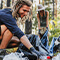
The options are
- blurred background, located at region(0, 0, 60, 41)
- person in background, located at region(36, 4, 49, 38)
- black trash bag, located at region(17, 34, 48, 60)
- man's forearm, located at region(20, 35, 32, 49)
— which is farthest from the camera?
person in background, located at region(36, 4, 49, 38)

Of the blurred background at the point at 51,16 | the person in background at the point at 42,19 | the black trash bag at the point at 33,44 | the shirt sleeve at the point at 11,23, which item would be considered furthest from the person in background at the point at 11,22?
the person in background at the point at 42,19

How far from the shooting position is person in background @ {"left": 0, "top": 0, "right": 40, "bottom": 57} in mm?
4047

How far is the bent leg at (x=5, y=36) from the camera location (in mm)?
4039

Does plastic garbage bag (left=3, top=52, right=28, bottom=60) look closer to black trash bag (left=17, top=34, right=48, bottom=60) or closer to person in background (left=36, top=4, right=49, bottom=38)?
black trash bag (left=17, top=34, right=48, bottom=60)

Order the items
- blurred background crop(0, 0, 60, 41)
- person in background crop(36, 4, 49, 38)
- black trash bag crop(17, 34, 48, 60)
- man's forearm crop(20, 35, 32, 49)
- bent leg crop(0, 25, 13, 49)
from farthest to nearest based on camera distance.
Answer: person in background crop(36, 4, 49, 38), blurred background crop(0, 0, 60, 41), black trash bag crop(17, 34, 48, 60), man's forearm crop(20, 35, 32, 49), bent leg crop(0, 25, 13, 49)

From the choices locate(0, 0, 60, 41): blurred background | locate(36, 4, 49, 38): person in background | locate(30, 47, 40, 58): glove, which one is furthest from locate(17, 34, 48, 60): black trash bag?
locate(36, 4, 49, 38): person in background

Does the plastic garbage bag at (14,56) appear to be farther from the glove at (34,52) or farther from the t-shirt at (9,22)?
the t-shirt at (9,22)

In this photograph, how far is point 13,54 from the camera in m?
4.15

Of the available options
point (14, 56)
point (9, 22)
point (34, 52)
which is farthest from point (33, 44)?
point (9, 22)

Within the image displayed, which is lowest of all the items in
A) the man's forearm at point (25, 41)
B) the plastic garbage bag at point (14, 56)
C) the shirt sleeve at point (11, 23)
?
the plastic garbage bag at point (14, 56)

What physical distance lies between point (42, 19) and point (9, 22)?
1.08 m

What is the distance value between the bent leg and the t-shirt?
0.29 ft

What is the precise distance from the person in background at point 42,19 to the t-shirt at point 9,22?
0.73 metres

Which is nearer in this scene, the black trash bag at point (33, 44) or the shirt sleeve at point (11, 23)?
the shirt sleeve at point (11, 23)
